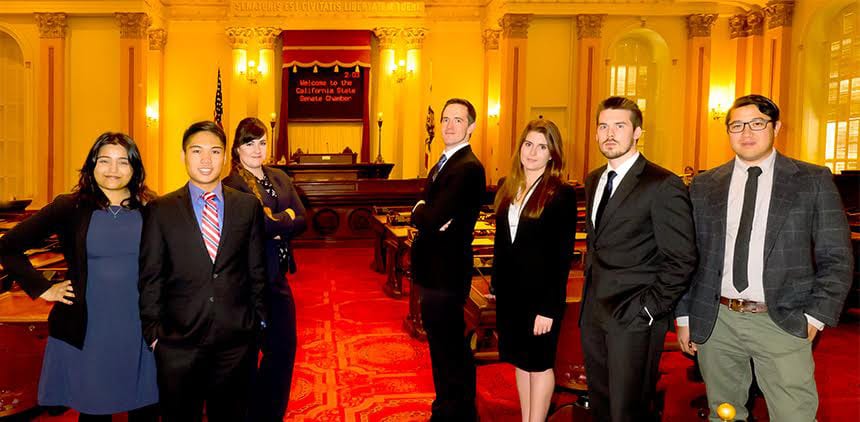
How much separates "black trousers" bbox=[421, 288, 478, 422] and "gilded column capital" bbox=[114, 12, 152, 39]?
A: 1300 centimetres

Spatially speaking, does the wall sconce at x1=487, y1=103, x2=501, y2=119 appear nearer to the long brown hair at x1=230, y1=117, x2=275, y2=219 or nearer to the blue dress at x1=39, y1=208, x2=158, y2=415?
the long brown hair at x1=230, y1=117, x2=275, y2=219

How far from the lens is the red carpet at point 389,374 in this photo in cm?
361

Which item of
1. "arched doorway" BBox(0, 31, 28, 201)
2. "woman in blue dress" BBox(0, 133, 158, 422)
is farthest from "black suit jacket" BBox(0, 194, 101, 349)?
"arched doorway" BBox(0, 31, 28, 201)

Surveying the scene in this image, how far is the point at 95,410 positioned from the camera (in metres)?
2.37

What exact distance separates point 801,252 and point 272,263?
2233mm

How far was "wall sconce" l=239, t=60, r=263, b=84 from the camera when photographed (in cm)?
1444

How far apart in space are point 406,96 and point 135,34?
6208 millimetres

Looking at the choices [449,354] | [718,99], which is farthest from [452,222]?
[718,99]

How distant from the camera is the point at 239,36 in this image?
14438 mm

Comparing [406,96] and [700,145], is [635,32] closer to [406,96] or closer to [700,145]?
[700,145]

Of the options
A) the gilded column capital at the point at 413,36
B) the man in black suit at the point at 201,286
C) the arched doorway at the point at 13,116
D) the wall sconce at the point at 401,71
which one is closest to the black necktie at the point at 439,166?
the man in black suit at the point at 201,286

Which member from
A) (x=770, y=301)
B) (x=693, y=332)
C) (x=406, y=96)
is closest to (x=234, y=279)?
(x=693, y=332)

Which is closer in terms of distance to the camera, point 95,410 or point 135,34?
point 95,410

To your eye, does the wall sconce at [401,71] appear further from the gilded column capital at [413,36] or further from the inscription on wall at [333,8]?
the inscription on wall at [333,8]
